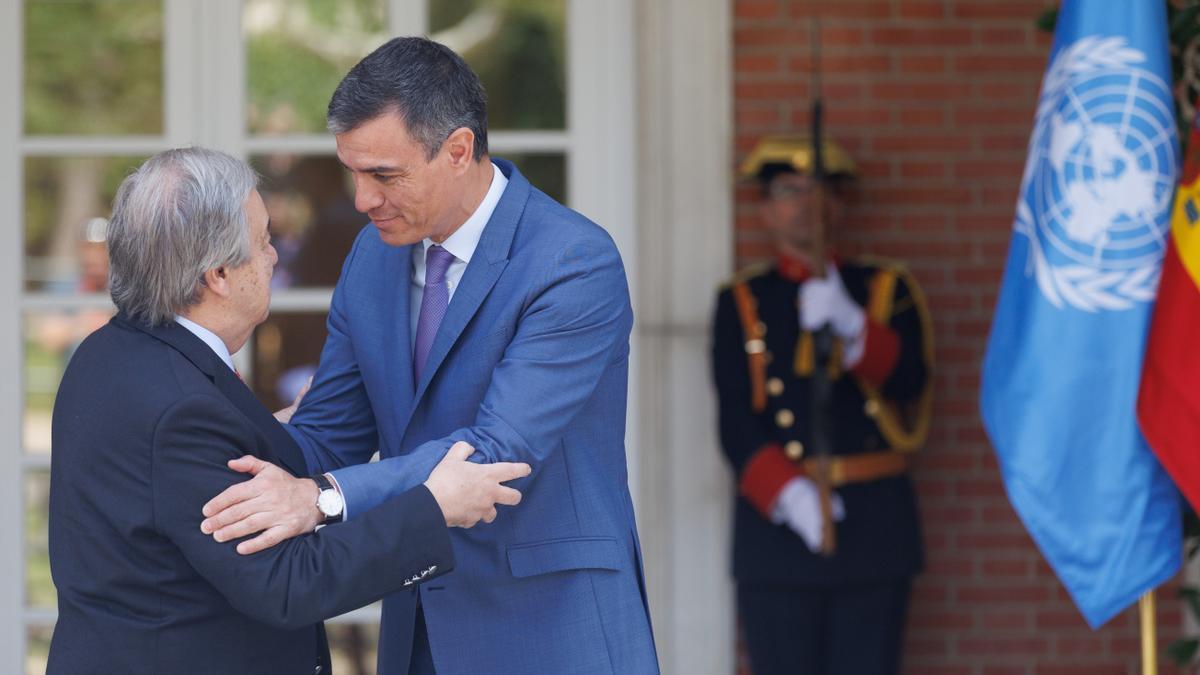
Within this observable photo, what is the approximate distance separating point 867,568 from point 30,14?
2.79 m

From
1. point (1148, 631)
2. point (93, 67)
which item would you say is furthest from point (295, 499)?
point (93, 67)

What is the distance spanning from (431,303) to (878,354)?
184 centimetres

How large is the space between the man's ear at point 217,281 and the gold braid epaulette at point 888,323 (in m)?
2.30

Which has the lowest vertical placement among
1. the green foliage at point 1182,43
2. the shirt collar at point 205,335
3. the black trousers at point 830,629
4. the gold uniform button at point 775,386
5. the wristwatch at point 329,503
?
the black trousers at point 830,629

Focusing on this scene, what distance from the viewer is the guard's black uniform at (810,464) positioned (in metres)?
3.99

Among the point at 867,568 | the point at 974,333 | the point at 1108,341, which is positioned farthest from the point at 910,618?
the point at 1108,341

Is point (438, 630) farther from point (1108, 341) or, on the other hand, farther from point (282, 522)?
point (1108, 341)

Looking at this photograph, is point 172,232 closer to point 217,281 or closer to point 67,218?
point 217,281

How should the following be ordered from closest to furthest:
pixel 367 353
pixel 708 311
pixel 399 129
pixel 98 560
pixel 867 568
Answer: pixel 98 560 → pixel 399 129 → pixel 367 353 → pixel 867 568 → pixel 708 311

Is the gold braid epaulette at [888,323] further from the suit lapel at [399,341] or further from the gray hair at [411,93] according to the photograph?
the gray hair at [411,93]

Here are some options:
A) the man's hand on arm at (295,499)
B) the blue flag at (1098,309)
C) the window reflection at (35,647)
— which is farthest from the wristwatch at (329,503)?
the window reflection at (35,647)

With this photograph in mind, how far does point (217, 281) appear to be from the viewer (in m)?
2.07

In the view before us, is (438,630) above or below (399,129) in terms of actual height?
below

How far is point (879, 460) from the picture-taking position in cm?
406
